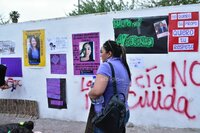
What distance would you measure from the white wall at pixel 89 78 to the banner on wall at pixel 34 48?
0.37ft

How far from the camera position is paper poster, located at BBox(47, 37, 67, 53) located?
716 cm

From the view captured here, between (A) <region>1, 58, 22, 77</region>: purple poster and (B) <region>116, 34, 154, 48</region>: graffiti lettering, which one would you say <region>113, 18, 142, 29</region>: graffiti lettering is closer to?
(B) <region>116, 34, 154, 48</region>: graffiti lettering

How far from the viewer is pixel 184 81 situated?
19.6 ft

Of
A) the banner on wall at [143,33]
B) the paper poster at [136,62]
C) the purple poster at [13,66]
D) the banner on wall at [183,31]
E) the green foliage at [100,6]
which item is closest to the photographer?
the banner on wall at [183,31]

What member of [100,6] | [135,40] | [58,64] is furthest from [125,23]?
[100,6]

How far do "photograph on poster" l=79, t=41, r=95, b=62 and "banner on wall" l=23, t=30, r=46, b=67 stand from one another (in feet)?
3.15

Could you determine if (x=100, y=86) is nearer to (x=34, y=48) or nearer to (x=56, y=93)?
Answer: (x=56, y=93)

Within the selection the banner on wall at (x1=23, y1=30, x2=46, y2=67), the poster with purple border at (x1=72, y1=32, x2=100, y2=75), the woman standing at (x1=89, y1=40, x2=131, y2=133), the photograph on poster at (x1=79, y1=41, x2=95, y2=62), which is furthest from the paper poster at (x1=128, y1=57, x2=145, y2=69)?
the woman standing at (x1=89, y1=40, x2=131, y2=133)

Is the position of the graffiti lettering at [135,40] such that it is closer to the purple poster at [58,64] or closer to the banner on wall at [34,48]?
the purple poster at [58,64]

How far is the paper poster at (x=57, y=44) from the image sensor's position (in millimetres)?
7164

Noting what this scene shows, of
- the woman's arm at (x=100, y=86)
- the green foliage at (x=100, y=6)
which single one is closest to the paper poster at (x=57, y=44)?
the woman's arm at (x=100, y=86)

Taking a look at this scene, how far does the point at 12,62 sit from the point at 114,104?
199 inches

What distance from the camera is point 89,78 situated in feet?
22.7

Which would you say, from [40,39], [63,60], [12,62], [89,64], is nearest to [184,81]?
[89,64]
